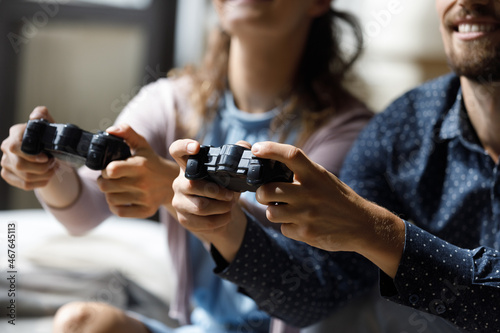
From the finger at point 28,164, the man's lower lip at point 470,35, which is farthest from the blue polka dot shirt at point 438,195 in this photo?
the finger at point 28,164

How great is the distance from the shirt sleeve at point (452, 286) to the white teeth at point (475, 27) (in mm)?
208

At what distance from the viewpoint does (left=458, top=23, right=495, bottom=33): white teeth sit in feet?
1.85

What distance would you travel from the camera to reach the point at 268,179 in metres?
0.44

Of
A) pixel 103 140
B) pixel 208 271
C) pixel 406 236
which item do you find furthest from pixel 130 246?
pixel 406 236

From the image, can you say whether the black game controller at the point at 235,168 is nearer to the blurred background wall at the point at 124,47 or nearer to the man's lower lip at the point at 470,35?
the man's lower lip at the point at 470,35

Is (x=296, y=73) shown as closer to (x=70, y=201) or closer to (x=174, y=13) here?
(x=70, y=201)

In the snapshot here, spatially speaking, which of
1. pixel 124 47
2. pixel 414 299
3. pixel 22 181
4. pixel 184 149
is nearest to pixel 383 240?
pixel 414 299

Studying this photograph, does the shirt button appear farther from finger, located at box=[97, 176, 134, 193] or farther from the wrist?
finger, located at box=[97, 176, 134, 193]

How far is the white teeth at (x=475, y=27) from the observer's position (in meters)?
0.56

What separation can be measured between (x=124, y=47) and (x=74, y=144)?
116cm

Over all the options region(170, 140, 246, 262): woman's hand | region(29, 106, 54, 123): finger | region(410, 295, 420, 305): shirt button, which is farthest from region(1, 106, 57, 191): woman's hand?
region(410, 295, 420, 305): shirt button

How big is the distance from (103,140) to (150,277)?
1.82 feet

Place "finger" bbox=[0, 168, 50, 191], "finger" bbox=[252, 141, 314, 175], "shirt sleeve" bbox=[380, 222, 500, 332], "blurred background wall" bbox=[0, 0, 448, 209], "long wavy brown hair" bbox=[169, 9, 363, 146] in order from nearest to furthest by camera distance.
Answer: "finger" bbox=[252, 141, 314, 175] → "shirt sleeve" bbox=[380, 222, 500, 332] → "finger" bbox=[0, 168, 50, 191] → "long wavy brown hair" bbox=[169, 9, 363, 146] → "blurred background wall" bbox=[0, 0, 448, 209]

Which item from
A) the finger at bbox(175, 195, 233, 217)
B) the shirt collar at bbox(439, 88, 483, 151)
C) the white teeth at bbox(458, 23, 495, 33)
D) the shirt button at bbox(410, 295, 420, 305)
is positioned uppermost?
the white teeth at bbox(458, 23, 495, 33)
